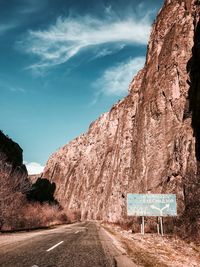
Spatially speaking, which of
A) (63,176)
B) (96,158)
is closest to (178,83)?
(96,158)

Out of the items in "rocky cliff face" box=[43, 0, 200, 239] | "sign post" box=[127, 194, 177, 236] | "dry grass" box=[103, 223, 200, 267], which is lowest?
"dry grass" box=[103, 223, 200, 267]

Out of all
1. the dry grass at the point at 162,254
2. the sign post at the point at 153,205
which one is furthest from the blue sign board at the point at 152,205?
the dry grass at the point at 162,254

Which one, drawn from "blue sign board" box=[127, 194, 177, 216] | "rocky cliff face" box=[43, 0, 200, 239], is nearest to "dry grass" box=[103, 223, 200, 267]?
"rocky cliff face" box=[43, 0, 200, 239]

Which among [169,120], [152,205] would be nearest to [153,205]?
[152,205]

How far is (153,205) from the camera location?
82.9 feet

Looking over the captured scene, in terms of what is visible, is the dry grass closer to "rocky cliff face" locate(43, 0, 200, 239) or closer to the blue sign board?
"rocky cliff face" locate(43, 0, 200, 239)

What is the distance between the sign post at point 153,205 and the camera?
2442cm

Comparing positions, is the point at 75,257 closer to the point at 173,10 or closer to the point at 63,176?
the point at 173,10

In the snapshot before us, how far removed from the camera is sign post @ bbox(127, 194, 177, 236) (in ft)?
80.1

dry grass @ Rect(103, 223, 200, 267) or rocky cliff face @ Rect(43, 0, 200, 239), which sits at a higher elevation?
rocky cliff face @ Rect(43, 0, 200, 239)

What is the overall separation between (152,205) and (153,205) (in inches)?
3.7

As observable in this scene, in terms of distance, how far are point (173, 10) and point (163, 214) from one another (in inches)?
1378

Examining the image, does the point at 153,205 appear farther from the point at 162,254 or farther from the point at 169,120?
the point at 169,120

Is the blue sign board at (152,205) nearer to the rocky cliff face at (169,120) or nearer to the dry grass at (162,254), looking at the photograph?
the rocky cliff face at (169,120)
